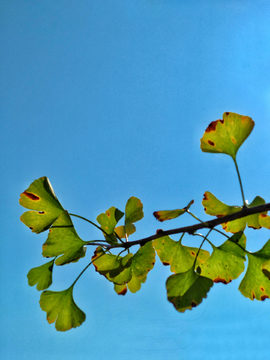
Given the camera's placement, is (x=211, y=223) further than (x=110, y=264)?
No

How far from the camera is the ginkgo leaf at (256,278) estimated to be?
0.40 meters

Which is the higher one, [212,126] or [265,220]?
[212,126]

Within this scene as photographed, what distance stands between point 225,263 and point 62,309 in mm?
264

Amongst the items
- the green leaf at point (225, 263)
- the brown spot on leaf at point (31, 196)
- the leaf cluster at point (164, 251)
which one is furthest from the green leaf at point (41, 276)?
the green leaf at point (225, 263)

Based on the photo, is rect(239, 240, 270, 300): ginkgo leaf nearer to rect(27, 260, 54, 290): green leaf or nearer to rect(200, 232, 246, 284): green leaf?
rect(200, 232, 246, 284): green leaf

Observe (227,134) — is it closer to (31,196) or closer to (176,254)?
(176,254)

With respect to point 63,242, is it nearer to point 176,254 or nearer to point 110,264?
point 110,264

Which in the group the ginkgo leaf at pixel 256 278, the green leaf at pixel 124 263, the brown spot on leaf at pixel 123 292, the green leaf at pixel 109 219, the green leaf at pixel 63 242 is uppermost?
the green leaf at pixel 109 219

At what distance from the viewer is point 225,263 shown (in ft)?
1.39

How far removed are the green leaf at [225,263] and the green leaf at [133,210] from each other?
13 cm

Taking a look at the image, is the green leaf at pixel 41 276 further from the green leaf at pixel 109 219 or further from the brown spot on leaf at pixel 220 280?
the brown spot on leaf at pixel 220 280

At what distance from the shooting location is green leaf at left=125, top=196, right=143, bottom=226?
478 mm

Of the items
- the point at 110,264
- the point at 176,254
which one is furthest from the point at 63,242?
the point at 176,254

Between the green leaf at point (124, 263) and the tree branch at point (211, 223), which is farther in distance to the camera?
the green leaf at point (124, 263)
